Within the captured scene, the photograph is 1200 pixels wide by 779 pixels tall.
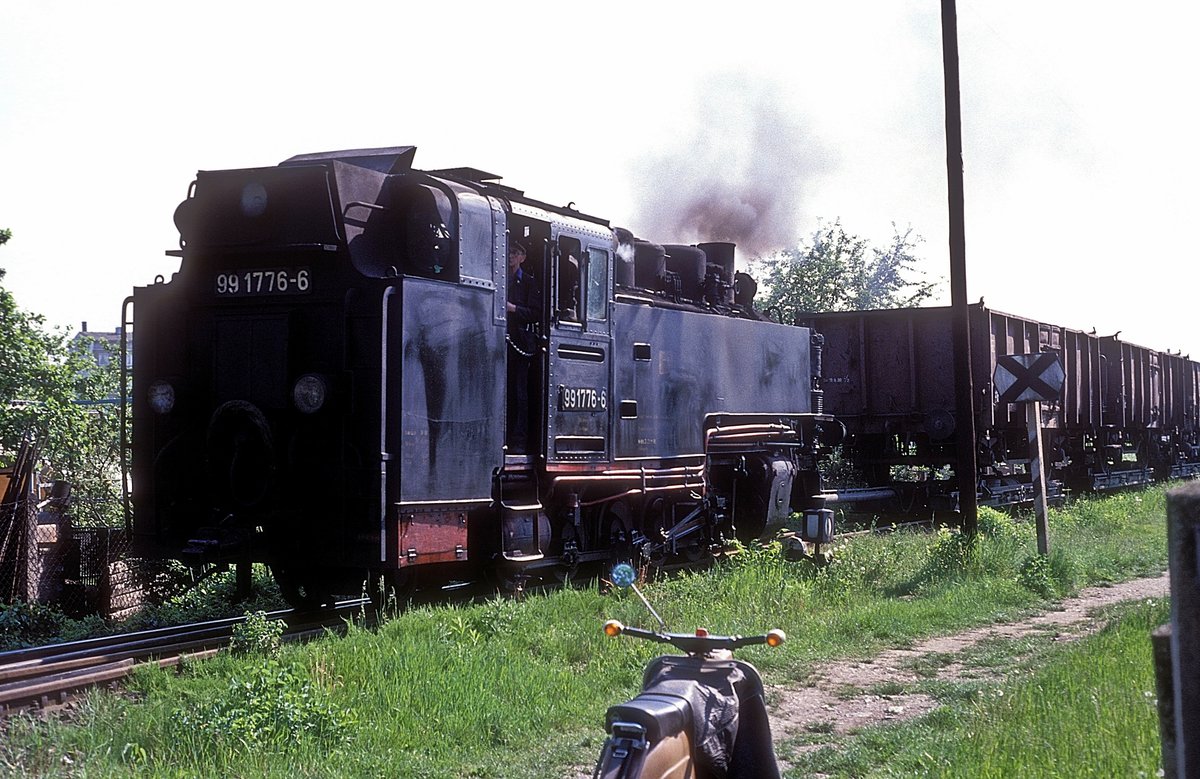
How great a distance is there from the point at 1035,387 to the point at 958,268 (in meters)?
1.95

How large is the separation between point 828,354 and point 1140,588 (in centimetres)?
845

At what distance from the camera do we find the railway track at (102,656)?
6980 mm

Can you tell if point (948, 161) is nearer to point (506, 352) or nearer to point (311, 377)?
point (506, 352)

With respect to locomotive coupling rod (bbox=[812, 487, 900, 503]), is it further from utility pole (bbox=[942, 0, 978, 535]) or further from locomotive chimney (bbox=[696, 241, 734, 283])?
locomotive chimney (bbox=[696, 241, 734, 283])

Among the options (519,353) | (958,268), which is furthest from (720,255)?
(519,353)

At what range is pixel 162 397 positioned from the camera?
32.6 ft

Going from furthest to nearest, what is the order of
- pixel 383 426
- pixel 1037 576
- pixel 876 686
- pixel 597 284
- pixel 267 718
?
pixel 1037 576 < pixel 597 284 < pixel 383 426 < pixel 876 686 < pixel 267 718

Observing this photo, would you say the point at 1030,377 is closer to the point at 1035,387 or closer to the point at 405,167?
the point at 1035,387

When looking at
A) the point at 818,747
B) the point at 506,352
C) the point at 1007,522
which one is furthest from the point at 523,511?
the point at 1007,522

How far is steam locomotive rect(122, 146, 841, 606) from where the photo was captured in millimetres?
9305

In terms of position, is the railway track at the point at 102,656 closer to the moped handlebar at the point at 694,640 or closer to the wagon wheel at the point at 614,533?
the wagon wheel at the point at 614,533

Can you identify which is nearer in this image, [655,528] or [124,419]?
[124,419]

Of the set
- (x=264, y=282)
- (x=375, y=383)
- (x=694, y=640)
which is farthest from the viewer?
(x=264, y=282)

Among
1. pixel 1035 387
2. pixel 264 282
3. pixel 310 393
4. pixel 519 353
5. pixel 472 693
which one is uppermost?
pixel 264 282
